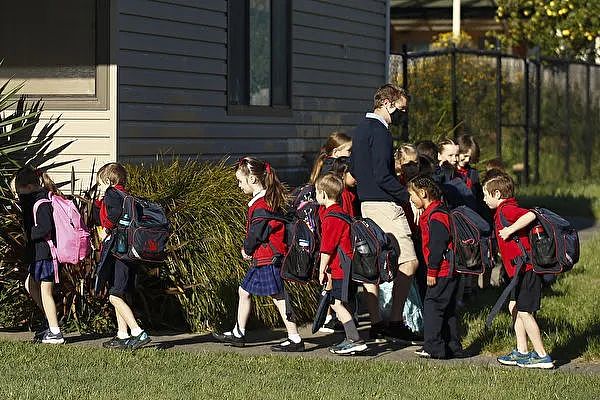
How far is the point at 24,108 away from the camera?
11.8 meters

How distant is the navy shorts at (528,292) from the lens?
912cm

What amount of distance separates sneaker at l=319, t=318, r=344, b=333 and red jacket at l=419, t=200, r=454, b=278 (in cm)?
157

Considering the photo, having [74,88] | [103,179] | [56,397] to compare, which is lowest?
[56,397]

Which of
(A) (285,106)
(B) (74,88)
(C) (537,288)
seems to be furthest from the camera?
(A) (285,106)

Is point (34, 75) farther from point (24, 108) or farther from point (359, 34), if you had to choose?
point (359, 34)

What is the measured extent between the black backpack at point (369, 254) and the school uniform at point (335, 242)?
0.12 ft

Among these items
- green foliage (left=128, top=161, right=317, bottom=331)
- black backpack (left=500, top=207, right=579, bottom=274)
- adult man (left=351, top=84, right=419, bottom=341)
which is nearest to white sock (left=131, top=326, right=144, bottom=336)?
green foliage (left=128, top=161, right=317, bottom=331)

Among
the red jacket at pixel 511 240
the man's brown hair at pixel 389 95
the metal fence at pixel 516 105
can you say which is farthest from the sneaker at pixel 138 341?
the metal fence at pixel 516 105

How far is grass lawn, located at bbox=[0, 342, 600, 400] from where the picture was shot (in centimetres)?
811

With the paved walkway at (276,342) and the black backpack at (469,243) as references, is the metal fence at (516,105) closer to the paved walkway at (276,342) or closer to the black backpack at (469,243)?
the paved walkway at (276,342)

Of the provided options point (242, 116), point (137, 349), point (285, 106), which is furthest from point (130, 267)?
point (285, 106)

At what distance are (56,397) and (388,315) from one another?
321cm

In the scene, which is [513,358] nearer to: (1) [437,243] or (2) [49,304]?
(1) [437,243]

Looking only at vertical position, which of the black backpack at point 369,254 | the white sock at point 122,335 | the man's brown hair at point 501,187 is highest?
the man's brown hair at point 501,187
